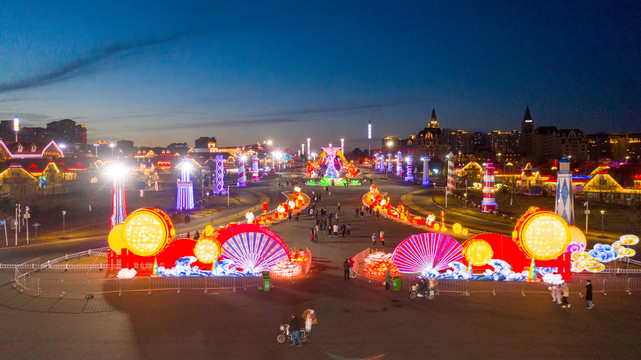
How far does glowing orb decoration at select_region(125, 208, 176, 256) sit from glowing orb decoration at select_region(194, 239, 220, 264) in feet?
5.06

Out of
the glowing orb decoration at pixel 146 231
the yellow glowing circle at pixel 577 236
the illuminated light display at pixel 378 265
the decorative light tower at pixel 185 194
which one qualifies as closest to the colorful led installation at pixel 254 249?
the glowing orb decoration at pixel 146 231

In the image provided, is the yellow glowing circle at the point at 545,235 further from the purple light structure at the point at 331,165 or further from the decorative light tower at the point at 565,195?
the purple light structure at the point at 331,165

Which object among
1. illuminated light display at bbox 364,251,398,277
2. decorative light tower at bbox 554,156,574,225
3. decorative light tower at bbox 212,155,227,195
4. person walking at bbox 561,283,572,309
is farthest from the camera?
decorative light tower at bbox 212,155,227,195

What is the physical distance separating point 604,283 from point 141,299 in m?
18.6

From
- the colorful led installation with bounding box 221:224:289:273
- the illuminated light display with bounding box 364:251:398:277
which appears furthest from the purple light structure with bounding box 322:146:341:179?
the colorful led installation with bounding box 221:224:289:273

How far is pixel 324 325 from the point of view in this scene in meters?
14.3

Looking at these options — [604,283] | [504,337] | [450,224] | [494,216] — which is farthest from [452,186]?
[504,337]

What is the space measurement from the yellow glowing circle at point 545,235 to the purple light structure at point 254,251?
10609mm

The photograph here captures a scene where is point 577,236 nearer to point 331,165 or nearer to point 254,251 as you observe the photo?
point 254,251

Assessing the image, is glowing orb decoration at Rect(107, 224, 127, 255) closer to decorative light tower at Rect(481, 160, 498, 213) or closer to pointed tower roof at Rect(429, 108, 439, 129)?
decorative light tower at Rect(481, 160, 498, 213)

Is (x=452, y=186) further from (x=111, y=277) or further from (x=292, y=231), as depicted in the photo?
(x=111, y=277)

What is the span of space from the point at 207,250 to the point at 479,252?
477 inches

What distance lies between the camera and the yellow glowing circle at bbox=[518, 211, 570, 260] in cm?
1858

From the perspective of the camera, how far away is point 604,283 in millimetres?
17984
